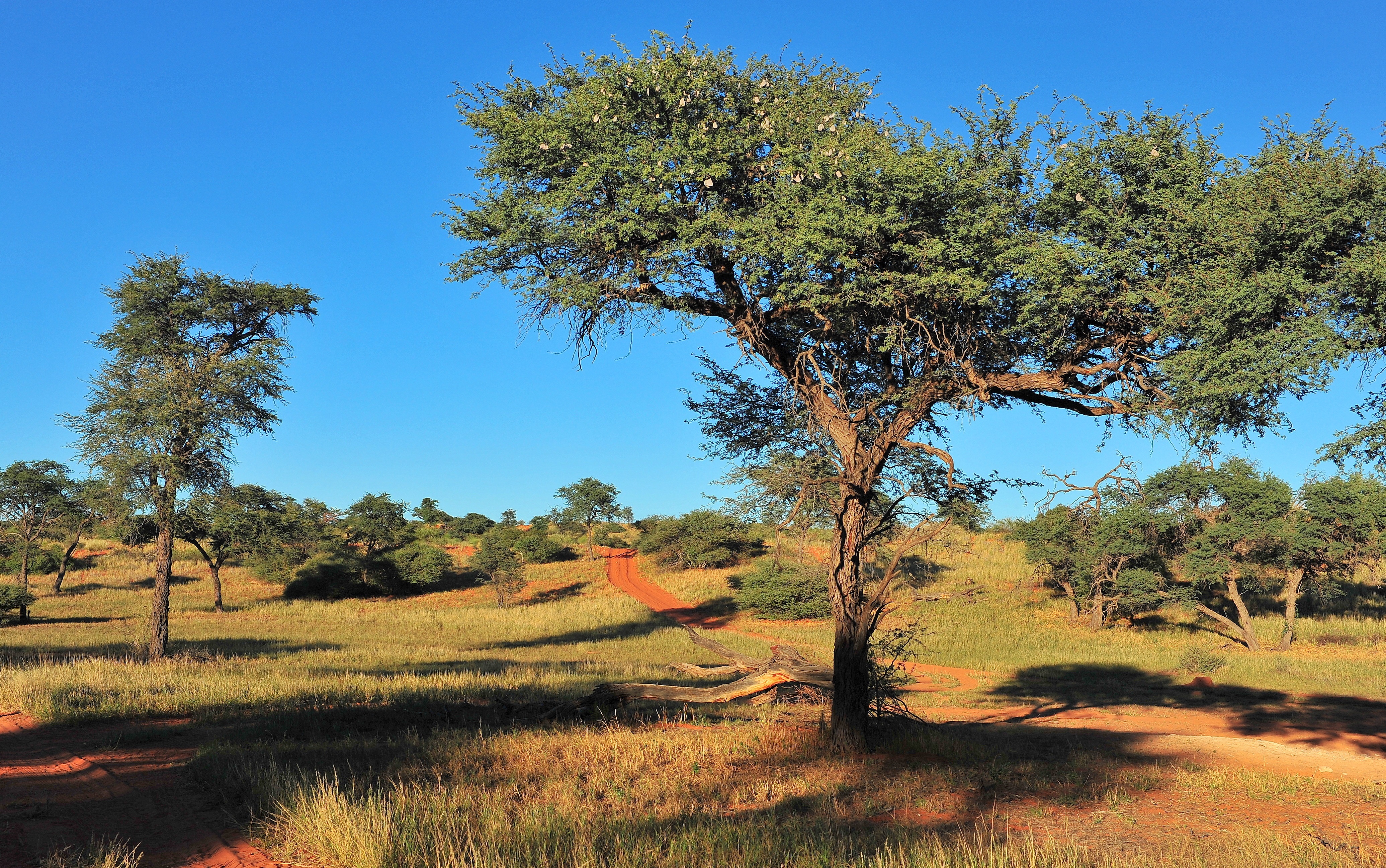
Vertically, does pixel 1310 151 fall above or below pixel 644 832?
above

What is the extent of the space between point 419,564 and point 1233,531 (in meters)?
45.8

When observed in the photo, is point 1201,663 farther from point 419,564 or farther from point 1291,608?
point 419,564

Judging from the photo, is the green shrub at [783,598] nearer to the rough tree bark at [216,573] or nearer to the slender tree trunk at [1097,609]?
the slender tree trunk at [1097,609]

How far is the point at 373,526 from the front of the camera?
5391 centimetres

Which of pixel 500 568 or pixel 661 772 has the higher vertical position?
pixel 500 568

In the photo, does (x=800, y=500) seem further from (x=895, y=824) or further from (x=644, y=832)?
(x=644, y=832)

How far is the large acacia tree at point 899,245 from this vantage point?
383 inches

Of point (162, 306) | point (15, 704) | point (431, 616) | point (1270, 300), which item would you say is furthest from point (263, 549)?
point (1270, 300)

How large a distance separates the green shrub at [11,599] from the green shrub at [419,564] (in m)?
19.4

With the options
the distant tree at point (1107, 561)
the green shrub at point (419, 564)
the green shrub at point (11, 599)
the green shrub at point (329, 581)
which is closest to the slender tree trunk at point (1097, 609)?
the distant tree at point (1107, 561)

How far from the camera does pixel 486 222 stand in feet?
39.1

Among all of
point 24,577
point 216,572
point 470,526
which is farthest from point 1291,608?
point 470,526

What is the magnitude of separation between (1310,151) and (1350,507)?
27.8 m

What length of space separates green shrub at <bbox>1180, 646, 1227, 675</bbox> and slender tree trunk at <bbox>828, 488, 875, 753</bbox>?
19582 millimetres
